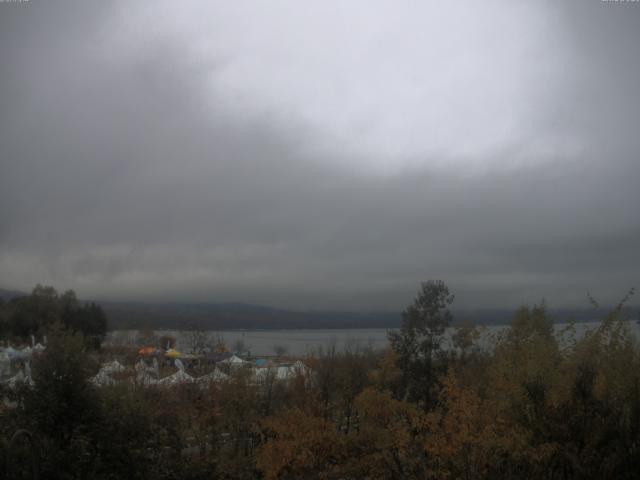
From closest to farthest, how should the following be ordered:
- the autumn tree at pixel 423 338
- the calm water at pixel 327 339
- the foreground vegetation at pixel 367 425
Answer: the foreground vegetation at pixel 367 425 → the calm water at pixel 327 339 → the autumn tree at pixel 423 338

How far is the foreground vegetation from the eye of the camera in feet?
42.9

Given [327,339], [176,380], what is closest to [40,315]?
[327,339]

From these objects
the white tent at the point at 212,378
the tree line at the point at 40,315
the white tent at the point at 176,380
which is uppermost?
the tree line at the point at 40,315

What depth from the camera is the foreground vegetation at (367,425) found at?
13070 mm

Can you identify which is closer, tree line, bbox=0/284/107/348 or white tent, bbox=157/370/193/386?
white tent, bbox=157/370/193/386

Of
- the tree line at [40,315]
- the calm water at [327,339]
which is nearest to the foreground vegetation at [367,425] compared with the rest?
the calm water at [327,339]

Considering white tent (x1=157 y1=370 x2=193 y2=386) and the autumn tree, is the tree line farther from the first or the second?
the autumn tree

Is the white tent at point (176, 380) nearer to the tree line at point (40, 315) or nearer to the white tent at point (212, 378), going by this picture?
the white tent at point (212, 378)

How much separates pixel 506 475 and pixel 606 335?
221 inches

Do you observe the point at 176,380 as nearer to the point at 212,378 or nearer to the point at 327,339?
the point at 212,378

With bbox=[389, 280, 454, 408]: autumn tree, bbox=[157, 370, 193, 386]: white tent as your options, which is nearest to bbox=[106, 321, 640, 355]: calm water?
bbox=[389, 280, 454, 408]: autumn tree

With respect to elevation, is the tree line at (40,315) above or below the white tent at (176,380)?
above

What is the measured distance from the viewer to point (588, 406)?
13320mm

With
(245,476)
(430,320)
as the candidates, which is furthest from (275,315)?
(245,476)
